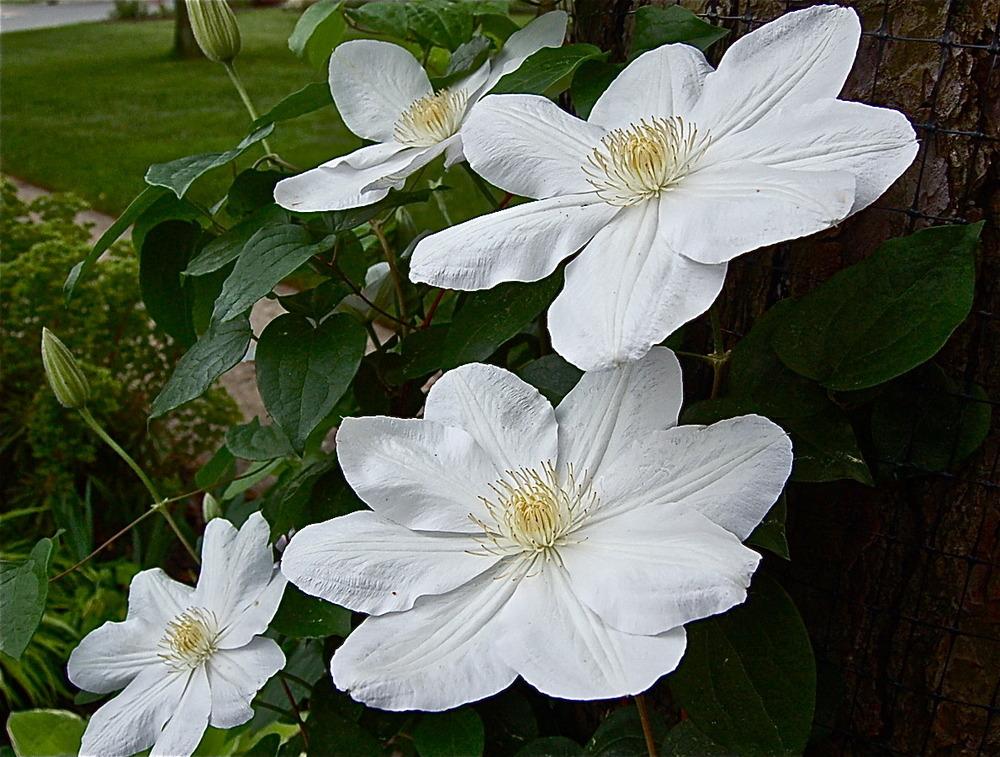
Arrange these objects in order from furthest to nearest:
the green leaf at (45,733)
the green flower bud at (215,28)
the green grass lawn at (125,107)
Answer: the green grass lawn at (125,107) → the green leaf at (45,733) → the green flower bud at (215,28)

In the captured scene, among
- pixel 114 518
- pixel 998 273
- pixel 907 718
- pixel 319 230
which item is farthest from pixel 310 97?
pixel 114 518

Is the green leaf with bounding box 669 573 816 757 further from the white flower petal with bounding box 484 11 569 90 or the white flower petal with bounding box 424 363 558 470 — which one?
the white flower petal with bounding box 484 11 569 90

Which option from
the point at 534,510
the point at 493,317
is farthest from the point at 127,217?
the point at 534,510

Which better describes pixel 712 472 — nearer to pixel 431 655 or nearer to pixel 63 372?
pixel 431 655

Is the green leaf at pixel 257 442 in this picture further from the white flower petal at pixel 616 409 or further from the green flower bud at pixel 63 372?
the white flower petal at pixel 616 409

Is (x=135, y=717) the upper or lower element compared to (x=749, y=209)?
lower

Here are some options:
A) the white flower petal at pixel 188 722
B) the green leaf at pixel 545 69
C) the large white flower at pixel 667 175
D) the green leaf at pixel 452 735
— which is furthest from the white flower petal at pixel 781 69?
the white flower petal at pixel 188 722
